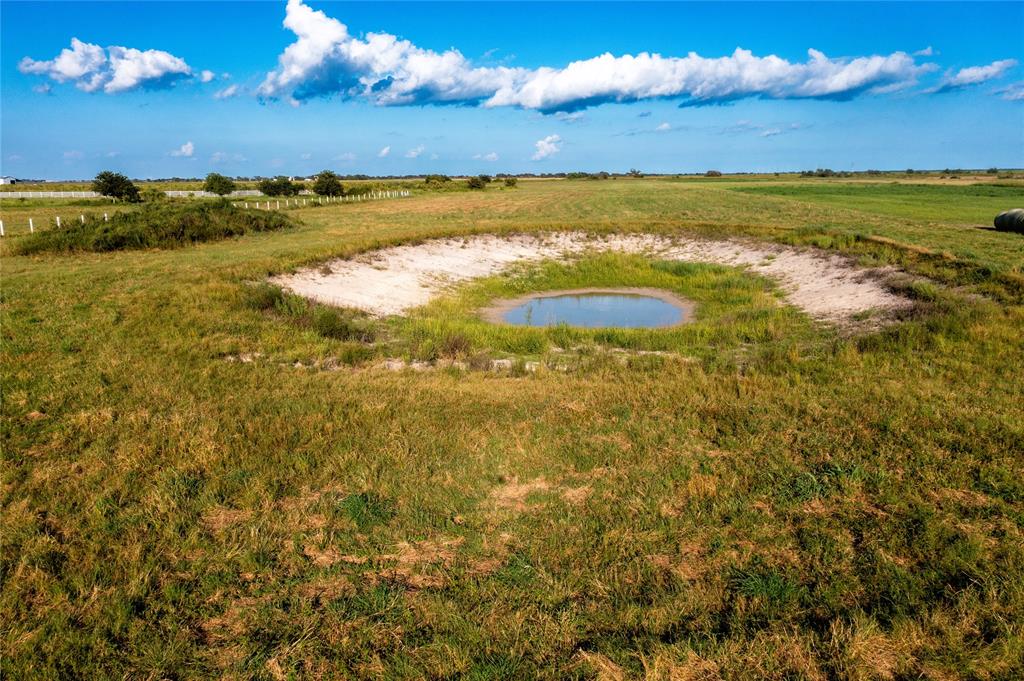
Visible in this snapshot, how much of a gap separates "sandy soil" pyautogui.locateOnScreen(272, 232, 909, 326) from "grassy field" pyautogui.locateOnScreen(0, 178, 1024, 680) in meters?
5.92

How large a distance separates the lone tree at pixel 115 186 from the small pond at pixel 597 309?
65273 mm

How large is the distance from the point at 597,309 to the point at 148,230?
2235cm

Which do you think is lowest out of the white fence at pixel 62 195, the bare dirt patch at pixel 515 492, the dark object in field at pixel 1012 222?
the bare dirt patch at pixel 515 492

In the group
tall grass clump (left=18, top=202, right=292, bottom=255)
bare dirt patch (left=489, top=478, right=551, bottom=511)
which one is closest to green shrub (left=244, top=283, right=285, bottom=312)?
bare dirt patch (left=489, top=478, right=551, bottom=511)

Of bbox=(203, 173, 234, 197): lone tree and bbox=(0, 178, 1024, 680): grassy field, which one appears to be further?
bbox=(203, 173, 234, 197): lone tree

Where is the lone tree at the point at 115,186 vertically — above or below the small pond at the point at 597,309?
above

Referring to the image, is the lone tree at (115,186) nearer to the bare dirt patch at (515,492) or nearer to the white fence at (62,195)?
the white fence at (62,195)

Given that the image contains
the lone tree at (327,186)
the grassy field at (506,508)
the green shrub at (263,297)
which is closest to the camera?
the grassy field at (506,508)

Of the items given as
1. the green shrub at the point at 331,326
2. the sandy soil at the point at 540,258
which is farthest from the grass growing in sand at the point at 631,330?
the green shrub at the point at 331,326

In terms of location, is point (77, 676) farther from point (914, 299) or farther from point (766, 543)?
point (914, 299)

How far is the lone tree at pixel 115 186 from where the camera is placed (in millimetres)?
67375

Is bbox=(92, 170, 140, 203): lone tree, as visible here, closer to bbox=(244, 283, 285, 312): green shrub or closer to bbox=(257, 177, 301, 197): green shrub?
bbox=(257, 177, 301, 197): green shrub

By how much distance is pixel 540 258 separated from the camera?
3325 cm

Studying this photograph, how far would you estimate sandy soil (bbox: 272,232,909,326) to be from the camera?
1950 centimetres
